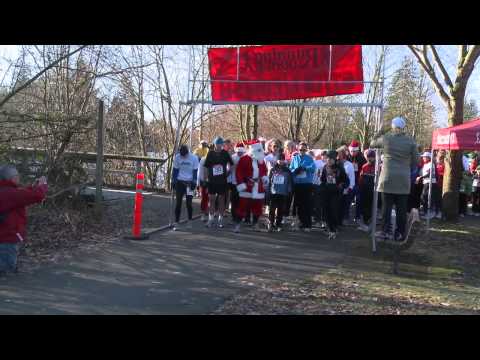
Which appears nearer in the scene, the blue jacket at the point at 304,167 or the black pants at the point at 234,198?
the blue jacket at the point at 304,167

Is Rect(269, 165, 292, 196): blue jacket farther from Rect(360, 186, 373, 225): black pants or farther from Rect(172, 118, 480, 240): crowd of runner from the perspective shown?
Rect(360, 186, 373, 225): black pants

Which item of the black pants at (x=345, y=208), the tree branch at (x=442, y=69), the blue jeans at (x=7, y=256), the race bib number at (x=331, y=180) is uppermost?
the tree branch at (x=442, y=69)

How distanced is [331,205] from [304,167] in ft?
3.50

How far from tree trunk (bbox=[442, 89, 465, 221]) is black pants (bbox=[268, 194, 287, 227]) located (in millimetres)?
4913

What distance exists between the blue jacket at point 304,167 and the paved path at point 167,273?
130 centimetres

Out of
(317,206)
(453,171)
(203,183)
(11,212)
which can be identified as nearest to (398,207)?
(317,206)

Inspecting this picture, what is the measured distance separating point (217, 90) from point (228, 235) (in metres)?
3.19

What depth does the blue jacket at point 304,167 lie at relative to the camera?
11.9 metres

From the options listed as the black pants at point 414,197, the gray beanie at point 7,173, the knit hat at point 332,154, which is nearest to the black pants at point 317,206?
the knit hat at point 332,154

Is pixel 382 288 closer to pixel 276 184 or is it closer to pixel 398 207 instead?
pixel 398 207

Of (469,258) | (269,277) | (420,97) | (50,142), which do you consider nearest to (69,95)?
(50,142)

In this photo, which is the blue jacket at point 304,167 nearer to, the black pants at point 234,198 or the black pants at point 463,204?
the black pants at point 234,198
